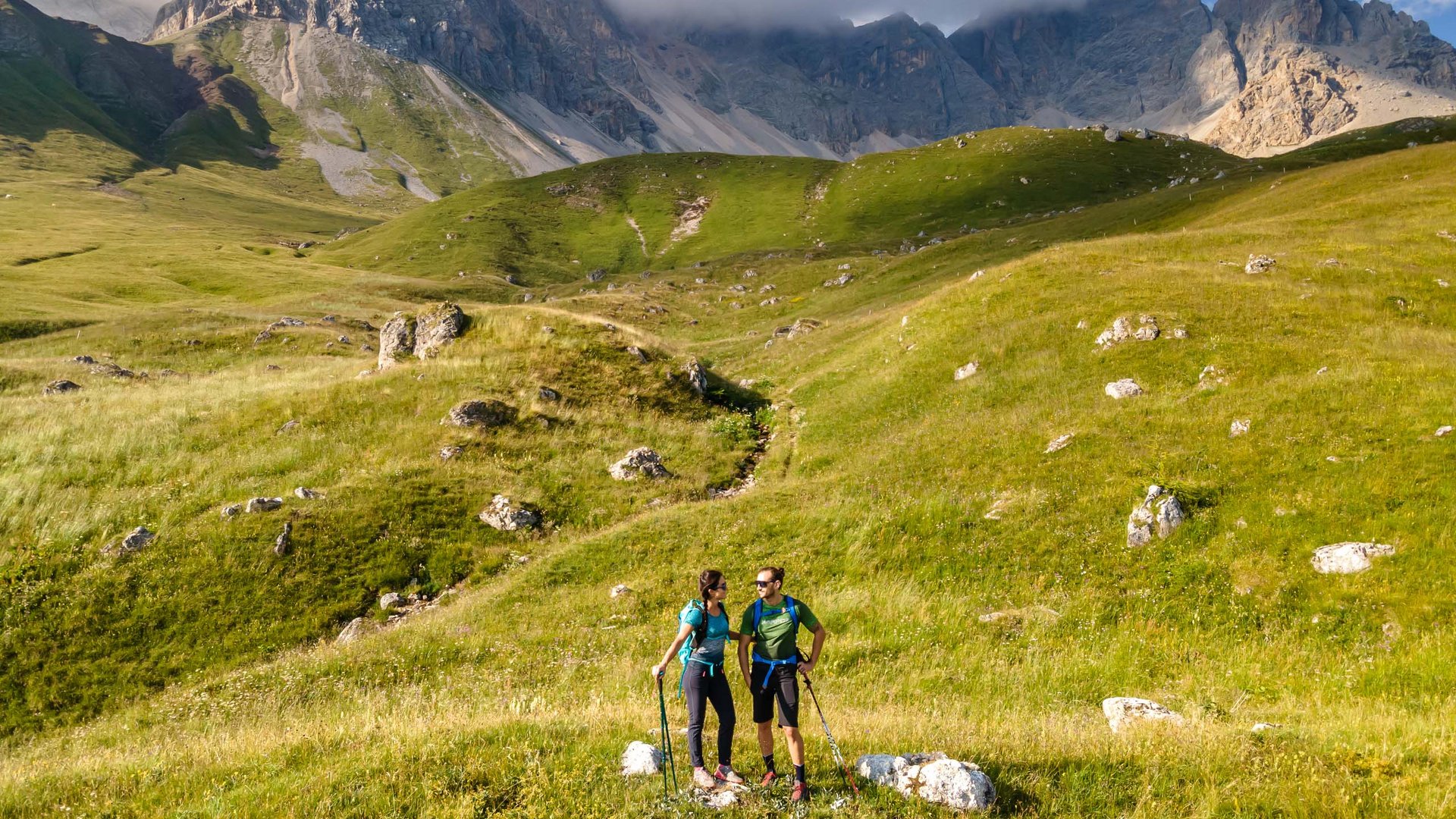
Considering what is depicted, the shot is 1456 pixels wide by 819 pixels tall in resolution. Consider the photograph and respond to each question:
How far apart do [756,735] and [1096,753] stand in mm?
5116

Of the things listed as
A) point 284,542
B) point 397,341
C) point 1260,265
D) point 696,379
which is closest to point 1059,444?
point 696,379

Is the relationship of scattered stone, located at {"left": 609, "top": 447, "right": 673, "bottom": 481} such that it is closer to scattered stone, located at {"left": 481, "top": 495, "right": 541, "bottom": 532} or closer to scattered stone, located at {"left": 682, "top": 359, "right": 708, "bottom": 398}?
scattered stone, located at {"left": 481, "top": 495, "right": 541, "bottom": 532}

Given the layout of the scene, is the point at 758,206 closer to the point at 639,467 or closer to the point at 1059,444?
the point at 639,467

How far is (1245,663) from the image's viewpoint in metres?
13.2

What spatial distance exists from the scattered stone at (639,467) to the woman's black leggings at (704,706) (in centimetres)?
1933

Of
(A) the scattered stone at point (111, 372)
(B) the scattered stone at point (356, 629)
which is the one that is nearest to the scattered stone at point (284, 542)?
(B) the scattered stone at point (356, 629)

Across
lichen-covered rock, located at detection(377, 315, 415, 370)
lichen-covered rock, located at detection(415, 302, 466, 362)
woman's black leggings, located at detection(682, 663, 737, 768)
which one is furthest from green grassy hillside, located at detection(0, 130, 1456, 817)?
lichen-covered rock, located at detection(377, 315, 415, 370)

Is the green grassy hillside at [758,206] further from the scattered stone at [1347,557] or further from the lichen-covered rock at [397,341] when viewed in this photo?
the scattered stone at [1347,557]

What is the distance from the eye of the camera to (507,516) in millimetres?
24641

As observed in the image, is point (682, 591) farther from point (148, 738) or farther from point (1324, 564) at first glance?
point (1324, 564)

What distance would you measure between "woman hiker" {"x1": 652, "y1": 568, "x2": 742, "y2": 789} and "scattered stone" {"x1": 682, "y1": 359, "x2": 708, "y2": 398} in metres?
28.8

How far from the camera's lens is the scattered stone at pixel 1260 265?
35.6 m

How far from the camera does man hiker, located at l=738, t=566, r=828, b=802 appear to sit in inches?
361

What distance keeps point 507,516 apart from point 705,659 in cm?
1709
